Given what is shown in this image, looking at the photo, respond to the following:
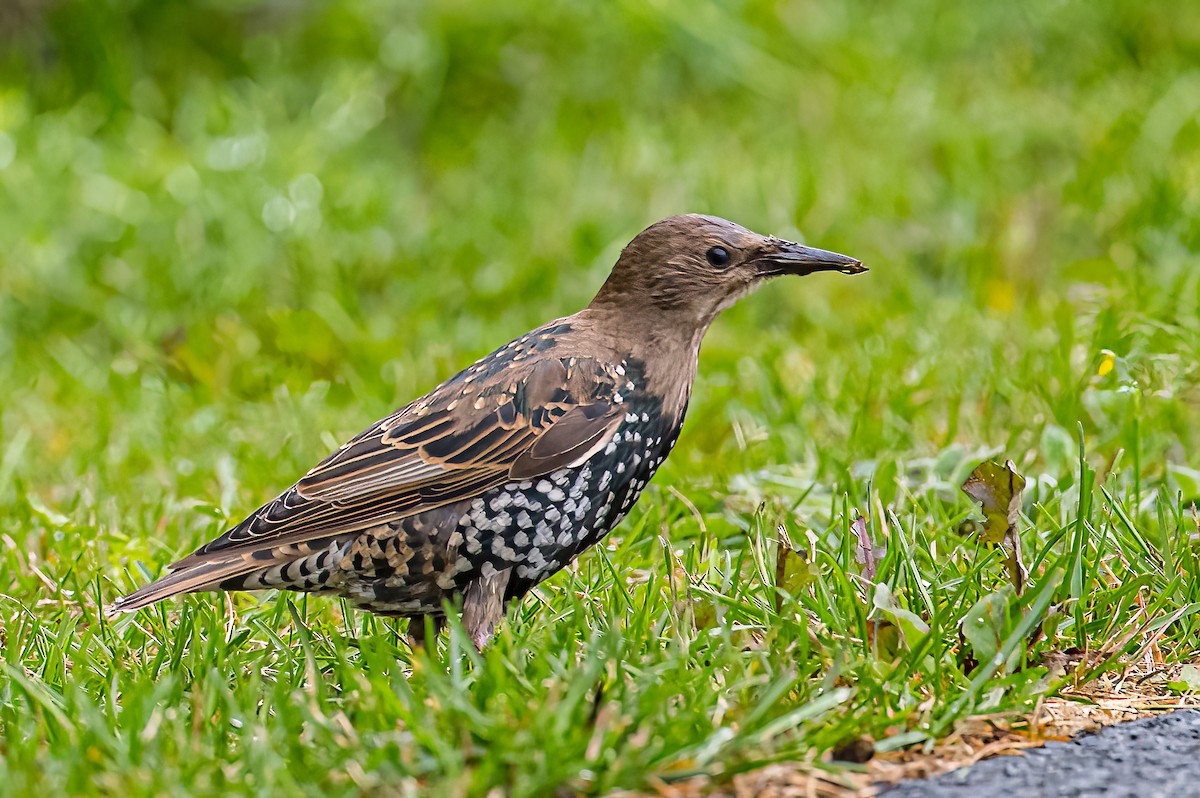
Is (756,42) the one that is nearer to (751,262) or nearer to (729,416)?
(729,416)

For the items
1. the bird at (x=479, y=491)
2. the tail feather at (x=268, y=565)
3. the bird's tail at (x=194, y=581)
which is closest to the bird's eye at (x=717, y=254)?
the bird at (x=479, y=491)

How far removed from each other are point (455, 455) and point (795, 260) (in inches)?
40.3

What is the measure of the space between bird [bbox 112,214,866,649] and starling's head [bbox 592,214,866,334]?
8 centimetres

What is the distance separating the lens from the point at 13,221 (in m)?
7.23

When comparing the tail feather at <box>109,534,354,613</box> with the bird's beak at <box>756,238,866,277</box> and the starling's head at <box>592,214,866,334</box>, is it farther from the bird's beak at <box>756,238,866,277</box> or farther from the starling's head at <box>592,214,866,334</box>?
the bird's beak at <box>756,238,866,277</box>

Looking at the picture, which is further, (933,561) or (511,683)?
(933,561)

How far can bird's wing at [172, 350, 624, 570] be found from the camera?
3676 mm

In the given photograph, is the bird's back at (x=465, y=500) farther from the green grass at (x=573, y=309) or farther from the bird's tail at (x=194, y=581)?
the green grass at (x=573, y=309)

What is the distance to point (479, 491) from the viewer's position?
12.1ft

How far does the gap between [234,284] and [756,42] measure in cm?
354

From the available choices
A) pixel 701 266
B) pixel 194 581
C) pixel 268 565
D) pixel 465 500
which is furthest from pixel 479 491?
pixel 701 266

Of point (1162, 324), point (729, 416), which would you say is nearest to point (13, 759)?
point (729, 416)

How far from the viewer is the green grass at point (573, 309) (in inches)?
119

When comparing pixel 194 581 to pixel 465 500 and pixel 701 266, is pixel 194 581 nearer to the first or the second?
pixel 465 500
